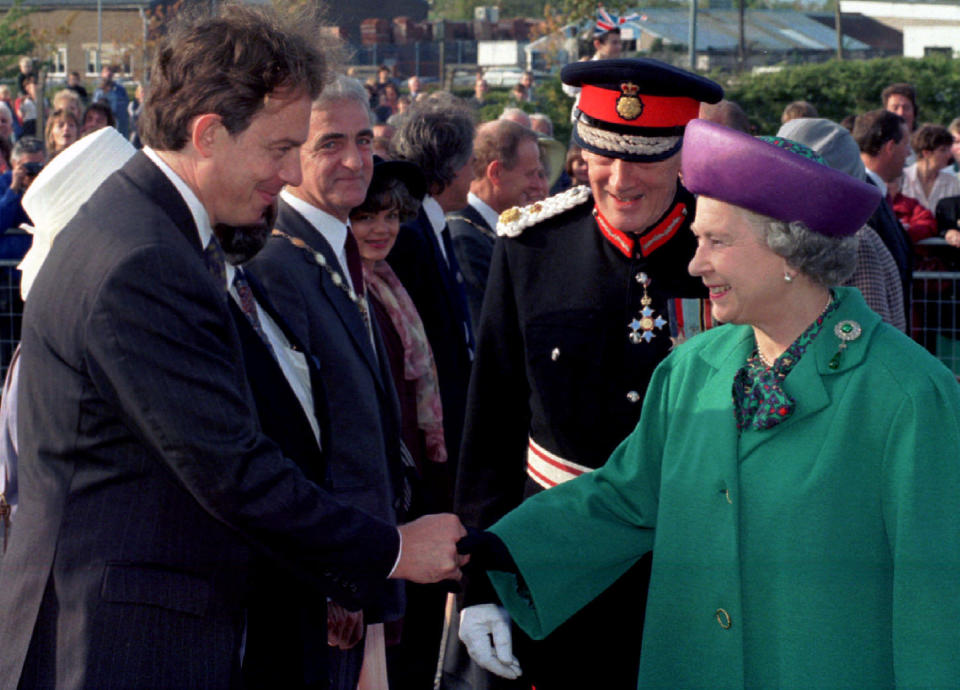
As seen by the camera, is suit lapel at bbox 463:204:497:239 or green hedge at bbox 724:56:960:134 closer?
suit lapel at bbox 463:204:497:239

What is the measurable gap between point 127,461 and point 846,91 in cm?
1947

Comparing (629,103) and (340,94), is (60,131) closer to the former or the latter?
(340,94)

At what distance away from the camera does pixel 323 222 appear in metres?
3.78

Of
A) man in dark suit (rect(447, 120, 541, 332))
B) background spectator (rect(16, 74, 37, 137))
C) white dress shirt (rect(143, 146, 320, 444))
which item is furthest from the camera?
background spectator (rect(16, 74, 37, 137))

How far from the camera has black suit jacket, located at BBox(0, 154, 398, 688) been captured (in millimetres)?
2373

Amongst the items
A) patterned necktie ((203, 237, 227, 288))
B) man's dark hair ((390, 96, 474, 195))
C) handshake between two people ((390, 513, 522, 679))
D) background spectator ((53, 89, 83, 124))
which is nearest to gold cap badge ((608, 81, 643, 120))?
handshake between two people ((390, 513, 522, 679))

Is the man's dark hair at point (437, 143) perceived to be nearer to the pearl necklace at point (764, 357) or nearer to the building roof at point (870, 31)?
the pearl necklace at point (764, 357)

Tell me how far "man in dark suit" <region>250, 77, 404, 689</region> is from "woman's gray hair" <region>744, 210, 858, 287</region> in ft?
3.85

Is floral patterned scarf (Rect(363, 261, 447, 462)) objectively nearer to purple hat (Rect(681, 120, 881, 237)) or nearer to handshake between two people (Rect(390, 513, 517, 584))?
handshake between two people (Rect(390, 513, 517, 584))

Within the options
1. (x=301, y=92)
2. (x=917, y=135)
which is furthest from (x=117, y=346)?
(x=917, y=135)

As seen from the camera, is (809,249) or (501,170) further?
(501,170)

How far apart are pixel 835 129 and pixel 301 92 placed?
298 cm

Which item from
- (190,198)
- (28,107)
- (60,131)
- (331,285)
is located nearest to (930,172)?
(60,131)

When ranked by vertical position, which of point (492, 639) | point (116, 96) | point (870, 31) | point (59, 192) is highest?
point (59, 192)
